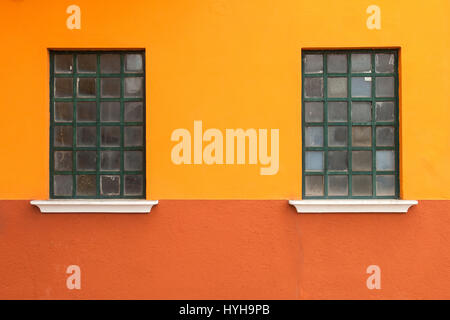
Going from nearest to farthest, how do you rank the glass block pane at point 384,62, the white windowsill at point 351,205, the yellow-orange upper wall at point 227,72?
the white windowsill at point 351,205
the yellow-orange upper wall at point 227,72
the glass block pane at point 384,62

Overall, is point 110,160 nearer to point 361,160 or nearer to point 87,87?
point 87,87

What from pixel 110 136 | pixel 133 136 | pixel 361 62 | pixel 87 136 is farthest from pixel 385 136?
pixel 87 136

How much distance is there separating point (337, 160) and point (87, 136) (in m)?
3.11

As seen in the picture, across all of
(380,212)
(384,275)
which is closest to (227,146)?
(380,212)

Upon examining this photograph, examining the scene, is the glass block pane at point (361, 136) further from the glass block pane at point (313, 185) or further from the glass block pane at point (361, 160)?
the glass block pane at point (313, 185)

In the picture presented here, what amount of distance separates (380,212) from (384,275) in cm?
76

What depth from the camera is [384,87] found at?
6.14m

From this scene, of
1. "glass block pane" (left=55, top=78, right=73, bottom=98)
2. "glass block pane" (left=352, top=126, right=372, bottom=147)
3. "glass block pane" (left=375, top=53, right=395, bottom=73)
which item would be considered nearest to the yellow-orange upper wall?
"glass block pane" (left=375, top=53, right=395, bottom=73)

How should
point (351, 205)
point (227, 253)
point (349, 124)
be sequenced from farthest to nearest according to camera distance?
point (349, 124), point (227, 253), point (351, 205)

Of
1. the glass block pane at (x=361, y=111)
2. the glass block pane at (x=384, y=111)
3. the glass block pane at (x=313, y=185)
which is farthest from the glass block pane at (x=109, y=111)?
the glass block pane at (x=384, y=111)

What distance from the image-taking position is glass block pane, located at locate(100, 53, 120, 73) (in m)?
6.20

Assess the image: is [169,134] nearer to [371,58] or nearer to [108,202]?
[108,202]

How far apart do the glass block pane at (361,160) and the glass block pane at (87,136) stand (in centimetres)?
321

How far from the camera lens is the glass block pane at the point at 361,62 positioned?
6133 mm
